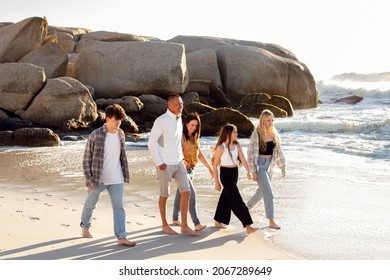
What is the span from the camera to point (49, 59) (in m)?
24.4

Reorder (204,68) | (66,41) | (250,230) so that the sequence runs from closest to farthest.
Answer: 1. (250,230)
2. (204,68)
3. (66,41)

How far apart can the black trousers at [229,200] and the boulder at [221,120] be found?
1184 centimetres

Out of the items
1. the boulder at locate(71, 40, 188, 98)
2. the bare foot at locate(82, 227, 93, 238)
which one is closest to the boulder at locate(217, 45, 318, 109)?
the boulder at locate(71, 40, 188, 98)

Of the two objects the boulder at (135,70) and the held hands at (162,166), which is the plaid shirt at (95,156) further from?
the boulder at (135,70)

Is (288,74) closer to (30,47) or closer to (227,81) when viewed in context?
(227,81)

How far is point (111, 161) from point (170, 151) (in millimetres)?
745

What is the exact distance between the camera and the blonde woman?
7.98 m

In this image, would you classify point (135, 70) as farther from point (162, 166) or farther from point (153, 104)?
point (162, 166)

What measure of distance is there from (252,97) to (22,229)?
21246mm

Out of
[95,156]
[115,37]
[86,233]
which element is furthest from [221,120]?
[115,37]

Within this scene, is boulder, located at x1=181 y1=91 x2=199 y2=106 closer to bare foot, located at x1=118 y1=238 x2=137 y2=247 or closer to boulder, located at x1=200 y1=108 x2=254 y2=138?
boulder, located at x1=200 y1=108 x2=254 y2=138

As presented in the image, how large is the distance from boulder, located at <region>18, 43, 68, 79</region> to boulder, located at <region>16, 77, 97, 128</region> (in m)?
4.21

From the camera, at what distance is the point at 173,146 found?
721cm

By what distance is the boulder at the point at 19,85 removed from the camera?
20.1 meters
